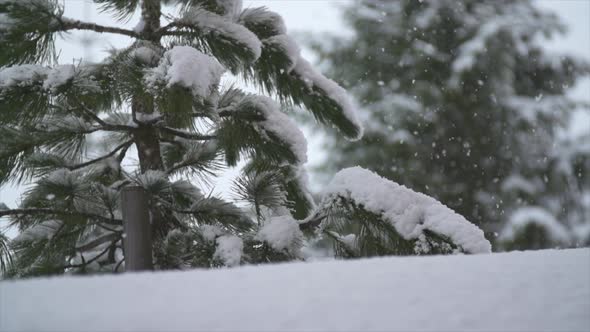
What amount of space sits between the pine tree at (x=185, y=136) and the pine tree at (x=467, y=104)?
15.2 feet

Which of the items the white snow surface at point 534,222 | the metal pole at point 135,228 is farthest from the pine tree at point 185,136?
the white snow surface at point 534,222

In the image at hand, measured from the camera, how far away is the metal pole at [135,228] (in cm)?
115

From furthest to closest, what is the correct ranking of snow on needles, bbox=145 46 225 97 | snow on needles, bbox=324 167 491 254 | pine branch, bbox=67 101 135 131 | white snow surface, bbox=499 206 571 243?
1. white snow surface, bbox=499 206 571 243
2. pine branch, bbox=67 101 135 131
3. snow on needles, bbox=324 167 491 254
4. snow on needles, bbox=145 46 225 97

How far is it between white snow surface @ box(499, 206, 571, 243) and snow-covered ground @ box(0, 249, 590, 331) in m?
5.94

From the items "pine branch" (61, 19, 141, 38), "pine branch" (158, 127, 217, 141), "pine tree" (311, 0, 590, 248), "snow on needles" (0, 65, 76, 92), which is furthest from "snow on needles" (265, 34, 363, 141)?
"pine tree" (311, 0, 590, 248)

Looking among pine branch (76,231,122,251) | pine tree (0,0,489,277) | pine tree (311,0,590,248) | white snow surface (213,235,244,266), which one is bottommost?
white snow surface (213,235,244,266)

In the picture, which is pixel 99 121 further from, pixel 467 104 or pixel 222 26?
pixel 467 104

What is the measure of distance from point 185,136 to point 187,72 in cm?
52

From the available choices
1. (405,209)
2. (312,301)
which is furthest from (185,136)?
(312,301)

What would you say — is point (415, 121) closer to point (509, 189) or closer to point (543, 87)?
point (509, 189)

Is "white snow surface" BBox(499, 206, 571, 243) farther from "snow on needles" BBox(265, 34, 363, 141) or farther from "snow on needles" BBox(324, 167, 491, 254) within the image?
"snow on needles" BBox(324, 167, 491, 254)

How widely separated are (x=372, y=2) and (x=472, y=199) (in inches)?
108

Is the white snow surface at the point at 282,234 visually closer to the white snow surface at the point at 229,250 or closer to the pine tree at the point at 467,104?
the white snow surface at the point at 229,250

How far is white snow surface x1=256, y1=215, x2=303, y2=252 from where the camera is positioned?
1.39 m
